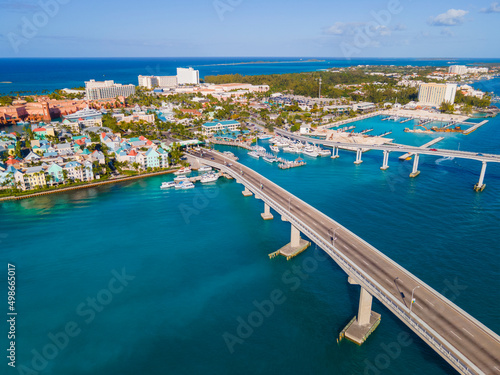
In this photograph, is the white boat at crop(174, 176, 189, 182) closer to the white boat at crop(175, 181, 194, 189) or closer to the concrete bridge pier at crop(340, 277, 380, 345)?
the white boat at crop(175, 181, 194, 189)

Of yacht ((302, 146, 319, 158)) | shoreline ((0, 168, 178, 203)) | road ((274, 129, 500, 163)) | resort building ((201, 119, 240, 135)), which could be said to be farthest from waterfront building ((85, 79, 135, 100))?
yacht ((302, 146, 319, 158))

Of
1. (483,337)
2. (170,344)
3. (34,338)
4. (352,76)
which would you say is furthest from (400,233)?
(352,76)

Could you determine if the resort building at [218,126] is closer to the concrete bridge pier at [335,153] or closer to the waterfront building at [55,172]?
the concrete bridge pier at [335,153]

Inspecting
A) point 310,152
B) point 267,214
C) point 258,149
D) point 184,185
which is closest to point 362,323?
point 267,214

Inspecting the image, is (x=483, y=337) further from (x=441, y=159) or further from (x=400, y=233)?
(x=441, y=159)

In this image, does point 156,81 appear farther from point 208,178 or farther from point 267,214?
point 267,214

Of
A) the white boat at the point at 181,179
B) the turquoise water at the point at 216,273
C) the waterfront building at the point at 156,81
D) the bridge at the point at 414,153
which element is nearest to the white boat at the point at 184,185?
the turquoise water at the point at 216,273
